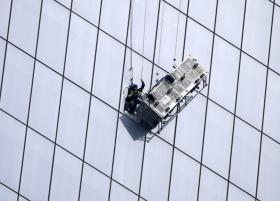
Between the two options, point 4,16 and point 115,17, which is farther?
point 115,17

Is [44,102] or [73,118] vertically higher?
[44,102]

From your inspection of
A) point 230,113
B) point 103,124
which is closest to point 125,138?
point 103,124

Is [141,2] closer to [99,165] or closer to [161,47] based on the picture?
[161,47]

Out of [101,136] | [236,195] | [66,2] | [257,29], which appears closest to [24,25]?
[66,2]

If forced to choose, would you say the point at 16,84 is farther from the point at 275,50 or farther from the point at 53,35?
the point at 275,50

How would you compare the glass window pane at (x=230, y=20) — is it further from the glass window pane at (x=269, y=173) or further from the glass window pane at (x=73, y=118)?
the glass window pane at (x=73, y=118)

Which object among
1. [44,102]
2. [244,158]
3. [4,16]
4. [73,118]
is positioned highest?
[4,16]

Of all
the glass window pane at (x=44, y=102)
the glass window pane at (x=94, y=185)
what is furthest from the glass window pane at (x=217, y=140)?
the glass window pane at (x=44, y=102)
